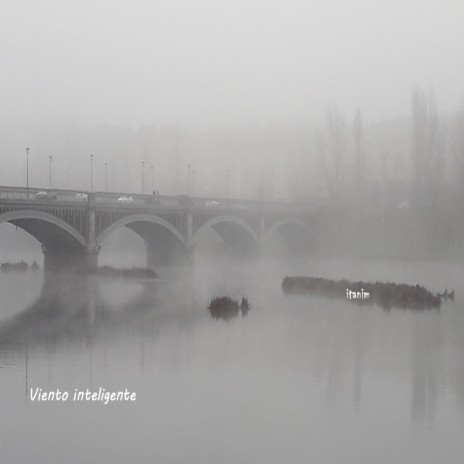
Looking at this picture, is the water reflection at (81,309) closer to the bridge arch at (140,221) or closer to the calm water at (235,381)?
the calm water at (235,381)

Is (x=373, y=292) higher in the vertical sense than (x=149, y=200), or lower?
lower

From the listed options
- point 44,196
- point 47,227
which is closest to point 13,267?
point 47,227

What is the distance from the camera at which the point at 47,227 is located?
197ft

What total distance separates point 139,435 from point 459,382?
11.7m

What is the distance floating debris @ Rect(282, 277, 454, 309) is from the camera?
42.8 m

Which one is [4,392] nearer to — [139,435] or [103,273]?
[139,435]

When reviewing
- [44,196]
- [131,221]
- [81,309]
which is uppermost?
[44,196]

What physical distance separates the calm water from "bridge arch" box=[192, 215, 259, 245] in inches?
1247

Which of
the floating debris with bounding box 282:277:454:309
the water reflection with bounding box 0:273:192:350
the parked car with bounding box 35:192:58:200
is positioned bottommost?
the water reflection with bounding box 0:273:192:350

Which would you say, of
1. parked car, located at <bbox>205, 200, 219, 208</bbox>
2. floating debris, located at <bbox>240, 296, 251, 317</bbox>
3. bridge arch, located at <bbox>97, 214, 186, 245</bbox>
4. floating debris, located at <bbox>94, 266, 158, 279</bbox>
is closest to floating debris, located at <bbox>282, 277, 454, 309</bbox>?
floating debris, located at <bbox>240, 296, 251, 317</bbox>

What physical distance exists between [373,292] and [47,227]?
28.0m

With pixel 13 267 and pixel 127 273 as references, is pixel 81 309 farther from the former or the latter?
pixel 13 267

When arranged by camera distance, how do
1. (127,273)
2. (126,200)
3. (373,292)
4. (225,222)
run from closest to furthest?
1. (373,292)
2. (127,273)
3. (126,200)
4. (225,222)

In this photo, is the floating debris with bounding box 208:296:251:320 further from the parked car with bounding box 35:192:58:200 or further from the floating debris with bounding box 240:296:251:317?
the parked car with bounding box 35:192:58:200
